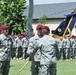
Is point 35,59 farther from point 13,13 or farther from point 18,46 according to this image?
point 13,13

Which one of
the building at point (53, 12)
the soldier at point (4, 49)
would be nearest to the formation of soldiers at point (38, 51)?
the soldier at point (4, 49)

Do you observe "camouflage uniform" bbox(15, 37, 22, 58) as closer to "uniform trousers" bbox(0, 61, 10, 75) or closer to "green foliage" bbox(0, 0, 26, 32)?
"uniform trousers" bbox(0, 61, 10, 75)

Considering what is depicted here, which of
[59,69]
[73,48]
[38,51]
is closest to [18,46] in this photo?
[73,48]

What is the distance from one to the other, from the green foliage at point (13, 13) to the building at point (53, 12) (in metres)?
10.5

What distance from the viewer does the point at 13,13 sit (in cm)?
4403

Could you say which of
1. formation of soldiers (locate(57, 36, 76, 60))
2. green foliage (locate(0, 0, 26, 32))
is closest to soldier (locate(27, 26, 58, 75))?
formation of soldiers (locate(57, 36, 76, 60))

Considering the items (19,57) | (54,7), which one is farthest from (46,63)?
Result: (54,7)

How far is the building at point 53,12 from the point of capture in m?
54.7

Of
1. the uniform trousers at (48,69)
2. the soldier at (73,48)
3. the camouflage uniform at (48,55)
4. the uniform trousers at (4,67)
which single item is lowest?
the soldier at (73,48)

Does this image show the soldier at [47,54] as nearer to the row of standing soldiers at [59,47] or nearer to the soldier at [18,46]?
the row of standing soldiers at [59,47]

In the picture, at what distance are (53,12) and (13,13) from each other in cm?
1431

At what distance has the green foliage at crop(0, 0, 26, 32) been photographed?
42.8 meters

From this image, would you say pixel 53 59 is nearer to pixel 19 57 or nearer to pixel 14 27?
pixel 19 57

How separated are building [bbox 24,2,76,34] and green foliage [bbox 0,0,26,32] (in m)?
10.5
